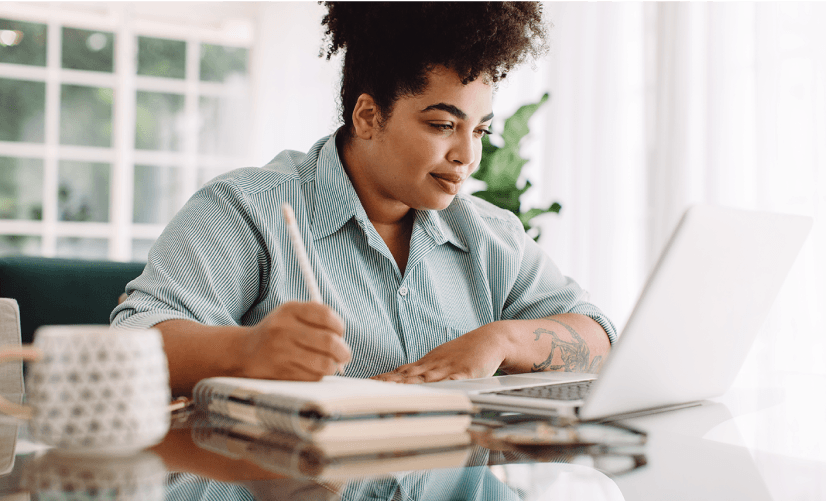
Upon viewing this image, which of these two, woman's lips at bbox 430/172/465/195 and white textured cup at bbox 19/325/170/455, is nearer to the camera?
white textured cup at bbox 19/325/170/455

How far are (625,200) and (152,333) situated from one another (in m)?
2.75

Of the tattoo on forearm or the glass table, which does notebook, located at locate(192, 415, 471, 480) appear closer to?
the glass table

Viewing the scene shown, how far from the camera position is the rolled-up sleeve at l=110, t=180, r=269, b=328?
93 cm

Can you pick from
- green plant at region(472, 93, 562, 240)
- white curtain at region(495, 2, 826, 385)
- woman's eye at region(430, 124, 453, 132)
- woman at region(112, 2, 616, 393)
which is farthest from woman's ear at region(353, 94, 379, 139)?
white curtain at region(495, 2, 826, 385)

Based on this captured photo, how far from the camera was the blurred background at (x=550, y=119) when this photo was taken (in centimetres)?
224

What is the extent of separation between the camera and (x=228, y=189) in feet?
3.66

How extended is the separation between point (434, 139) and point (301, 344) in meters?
0.61

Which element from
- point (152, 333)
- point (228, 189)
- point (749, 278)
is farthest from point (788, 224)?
point (228, 189)

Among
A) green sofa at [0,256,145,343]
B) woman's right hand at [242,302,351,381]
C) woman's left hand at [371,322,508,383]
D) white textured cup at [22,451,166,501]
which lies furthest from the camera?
green sofa at [0,256,145,343]

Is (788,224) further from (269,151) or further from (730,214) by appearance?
(269,151)

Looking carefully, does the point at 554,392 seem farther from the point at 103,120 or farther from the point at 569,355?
the point at 103,120

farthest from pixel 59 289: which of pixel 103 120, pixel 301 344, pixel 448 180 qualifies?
pixel 103 120

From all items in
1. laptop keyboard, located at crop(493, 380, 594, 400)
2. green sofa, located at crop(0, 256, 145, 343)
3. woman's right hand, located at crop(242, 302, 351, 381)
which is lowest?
green sofa, located at crop(0, 256, 145, 343)

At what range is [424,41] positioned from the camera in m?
1.19
